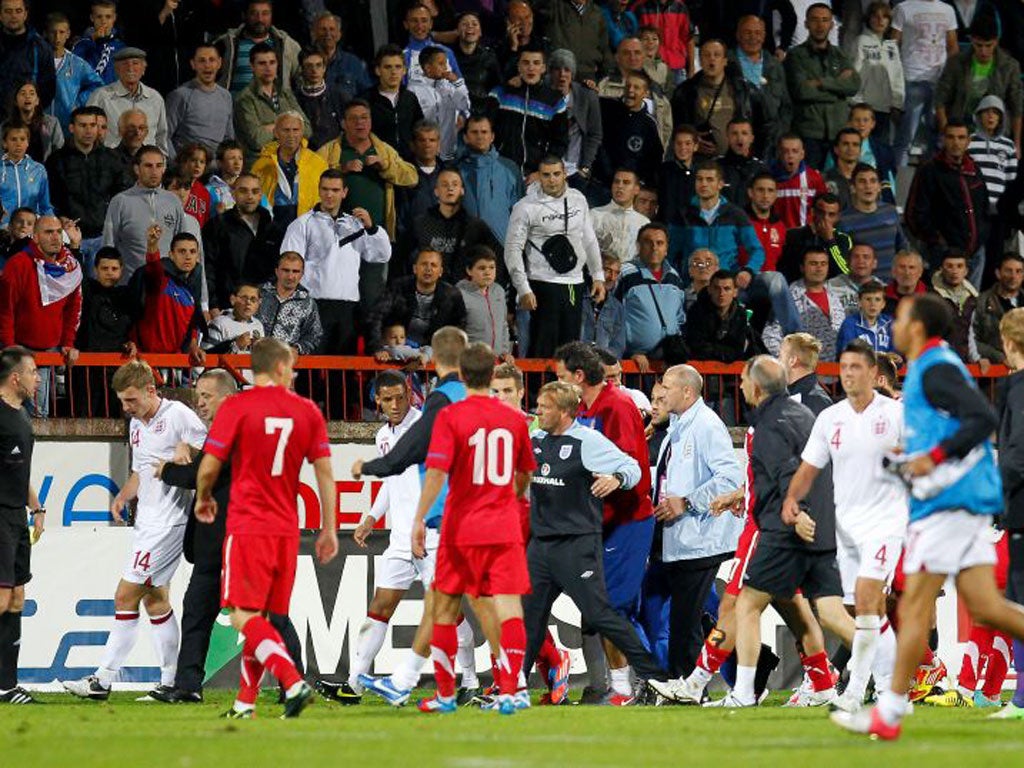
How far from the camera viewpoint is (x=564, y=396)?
13.6m

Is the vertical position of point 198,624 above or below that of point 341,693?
above

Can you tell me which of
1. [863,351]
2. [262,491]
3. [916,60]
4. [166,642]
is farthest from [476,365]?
[916,60]

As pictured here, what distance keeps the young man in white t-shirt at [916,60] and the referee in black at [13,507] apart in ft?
44.6

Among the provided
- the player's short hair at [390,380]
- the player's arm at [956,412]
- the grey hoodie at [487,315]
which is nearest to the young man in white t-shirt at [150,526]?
the player's short hair at [390,380]

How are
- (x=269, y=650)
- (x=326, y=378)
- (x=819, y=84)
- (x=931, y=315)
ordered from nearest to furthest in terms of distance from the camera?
(x=931, y=315) < (x=269, y=650) < (x=326, y=378) < (x=819, y=84)

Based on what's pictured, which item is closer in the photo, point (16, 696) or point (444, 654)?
point (444, 654)

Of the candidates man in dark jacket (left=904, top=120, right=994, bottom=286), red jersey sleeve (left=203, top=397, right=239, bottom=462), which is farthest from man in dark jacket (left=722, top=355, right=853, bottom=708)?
man in dark jacket (left=904, top=120, right=994, bottom=286)

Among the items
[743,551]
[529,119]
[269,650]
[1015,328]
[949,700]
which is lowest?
[949,700]

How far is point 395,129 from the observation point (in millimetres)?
20375

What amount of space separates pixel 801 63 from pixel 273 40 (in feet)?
20.5

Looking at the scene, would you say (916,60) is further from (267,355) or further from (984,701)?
(267,355)

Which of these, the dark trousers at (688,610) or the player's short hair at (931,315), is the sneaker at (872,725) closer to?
the player's short hair at (931,315)

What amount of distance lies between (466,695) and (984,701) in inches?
139

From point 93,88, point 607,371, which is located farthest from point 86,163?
point 607,371
